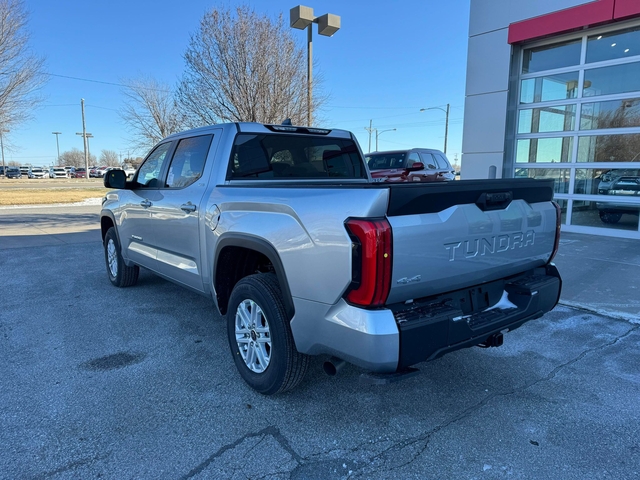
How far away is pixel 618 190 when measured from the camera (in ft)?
30.6

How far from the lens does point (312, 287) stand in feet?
8.02

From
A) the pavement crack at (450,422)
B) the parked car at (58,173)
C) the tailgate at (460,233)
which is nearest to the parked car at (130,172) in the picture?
the tailgate at (460,233)

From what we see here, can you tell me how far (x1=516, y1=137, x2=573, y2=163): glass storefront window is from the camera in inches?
402

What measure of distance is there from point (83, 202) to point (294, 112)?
12.5 meters

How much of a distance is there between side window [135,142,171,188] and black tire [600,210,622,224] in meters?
9.32

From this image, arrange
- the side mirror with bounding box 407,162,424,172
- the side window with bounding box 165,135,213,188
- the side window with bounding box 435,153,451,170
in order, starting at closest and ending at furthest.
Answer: the side window with bounding box 165,135,213,188 → the side mirror with bounding box 407,162,424,172 → the side window with bounding box 435,153,451,170

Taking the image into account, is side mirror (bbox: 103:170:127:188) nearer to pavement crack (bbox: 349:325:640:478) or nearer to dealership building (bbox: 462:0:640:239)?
pavement crack (bbox: 349:325:640:478)

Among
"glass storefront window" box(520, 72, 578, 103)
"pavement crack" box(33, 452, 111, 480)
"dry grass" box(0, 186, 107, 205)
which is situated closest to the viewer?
"pavement crack" box(33, 452, 111, 480)

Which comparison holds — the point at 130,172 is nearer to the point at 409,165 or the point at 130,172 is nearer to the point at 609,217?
the point at 409,165

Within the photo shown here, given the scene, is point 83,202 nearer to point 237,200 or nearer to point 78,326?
point 78,326

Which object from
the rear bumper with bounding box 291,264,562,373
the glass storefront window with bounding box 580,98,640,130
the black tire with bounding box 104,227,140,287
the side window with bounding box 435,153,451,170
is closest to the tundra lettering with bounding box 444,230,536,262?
the rear bumper with bounding box 291,264,562,373

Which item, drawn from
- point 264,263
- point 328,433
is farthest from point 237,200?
point 328,433

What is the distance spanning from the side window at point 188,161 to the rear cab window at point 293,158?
0.36 meters

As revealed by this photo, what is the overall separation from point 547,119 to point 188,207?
9739 millimetres
